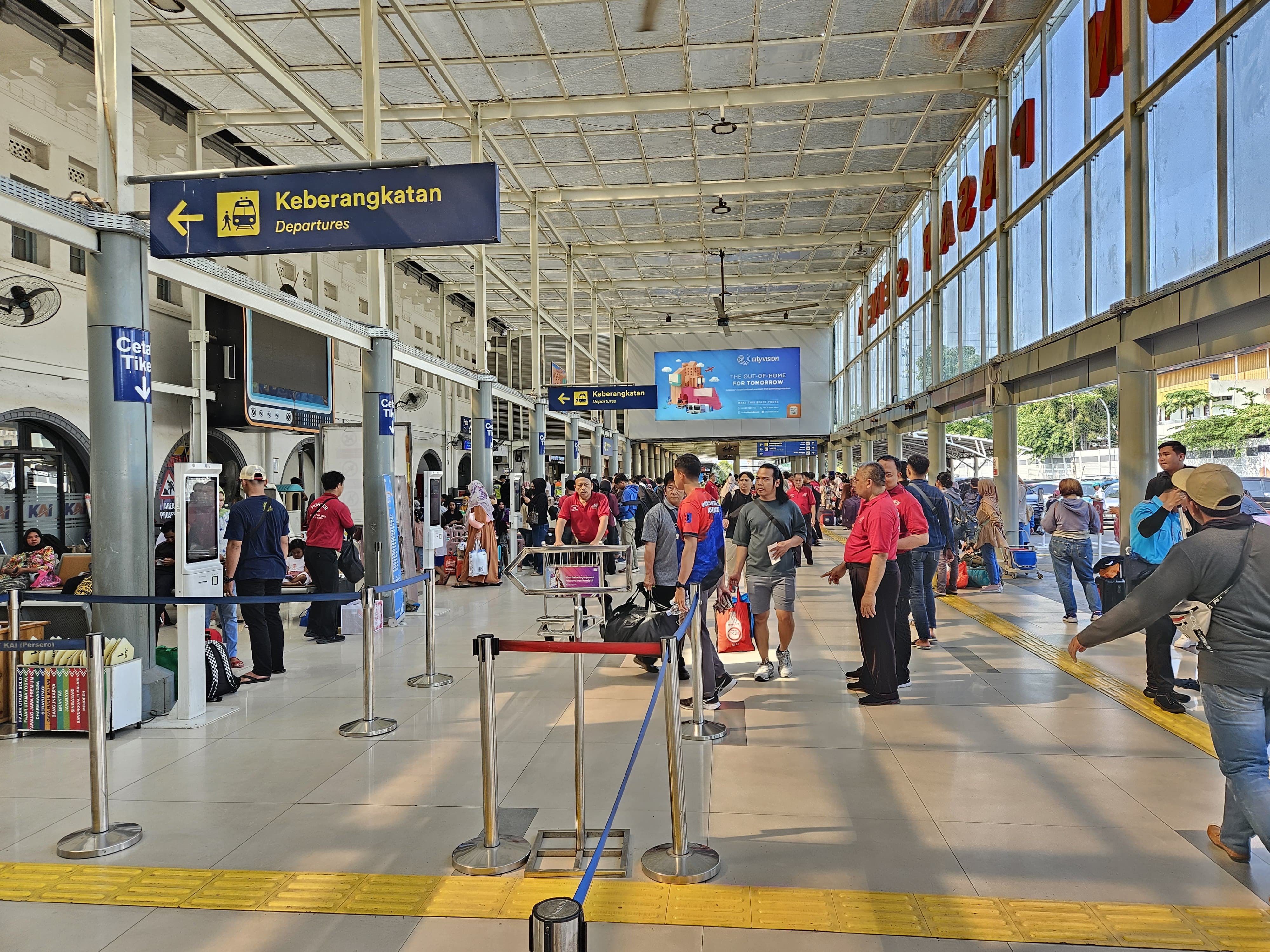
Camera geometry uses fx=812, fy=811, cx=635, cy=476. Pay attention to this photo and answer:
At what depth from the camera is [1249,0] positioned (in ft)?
21.9

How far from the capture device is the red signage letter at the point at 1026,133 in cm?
1209

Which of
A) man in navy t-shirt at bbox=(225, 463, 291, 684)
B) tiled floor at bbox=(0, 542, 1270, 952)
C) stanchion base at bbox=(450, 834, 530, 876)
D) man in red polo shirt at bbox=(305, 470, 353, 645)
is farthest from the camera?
man in red polo shirt at bbox=(305, 470, 353, 645)

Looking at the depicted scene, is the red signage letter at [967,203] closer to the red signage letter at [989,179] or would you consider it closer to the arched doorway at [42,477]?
the red signage letter at [989,179]

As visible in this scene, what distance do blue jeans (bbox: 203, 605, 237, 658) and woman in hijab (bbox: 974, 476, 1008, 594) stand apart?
30.4 ft

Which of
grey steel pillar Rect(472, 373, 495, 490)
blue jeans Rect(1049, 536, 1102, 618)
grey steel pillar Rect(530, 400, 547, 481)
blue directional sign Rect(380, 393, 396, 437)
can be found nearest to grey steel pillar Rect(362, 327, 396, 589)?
blue directional sign Rect(380, 393, 396, 437)

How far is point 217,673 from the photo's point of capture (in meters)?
6.23

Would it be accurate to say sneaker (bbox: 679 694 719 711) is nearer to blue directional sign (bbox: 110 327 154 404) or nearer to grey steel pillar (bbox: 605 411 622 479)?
blue directional sign (bbox: 110 327 154 404)

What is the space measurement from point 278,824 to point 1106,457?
83.1ft

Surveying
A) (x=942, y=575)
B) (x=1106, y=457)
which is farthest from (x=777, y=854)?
(x=1106, y=457)

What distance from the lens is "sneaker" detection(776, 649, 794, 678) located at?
659cm

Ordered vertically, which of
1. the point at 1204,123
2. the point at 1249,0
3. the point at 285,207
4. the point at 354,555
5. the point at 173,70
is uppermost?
the point at 173,70

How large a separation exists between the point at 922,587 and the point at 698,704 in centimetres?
360

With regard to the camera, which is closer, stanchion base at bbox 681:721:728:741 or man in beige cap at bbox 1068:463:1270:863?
man in beige cap at bbox 1068:463:1270:863

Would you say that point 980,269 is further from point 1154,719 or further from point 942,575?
point 1154,719
